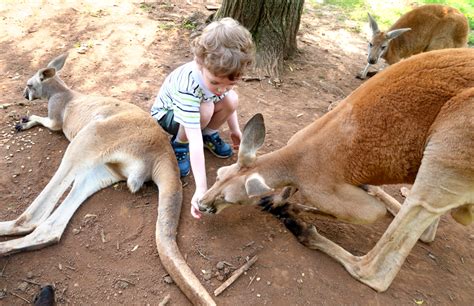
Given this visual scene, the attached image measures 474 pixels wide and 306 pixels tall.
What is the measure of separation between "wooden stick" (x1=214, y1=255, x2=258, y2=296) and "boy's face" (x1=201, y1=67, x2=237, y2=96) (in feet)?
4.22

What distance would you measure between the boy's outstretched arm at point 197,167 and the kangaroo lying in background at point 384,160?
13cm

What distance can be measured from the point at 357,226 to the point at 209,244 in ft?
4.11

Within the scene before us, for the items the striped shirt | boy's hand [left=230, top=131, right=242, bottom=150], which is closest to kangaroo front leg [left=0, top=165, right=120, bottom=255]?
the striped shirt

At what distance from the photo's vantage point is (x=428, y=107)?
262 centimetres

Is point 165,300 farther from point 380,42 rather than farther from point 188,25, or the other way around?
point 380,42

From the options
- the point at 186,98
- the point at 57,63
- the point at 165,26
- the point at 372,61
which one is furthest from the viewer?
the point at 372,61

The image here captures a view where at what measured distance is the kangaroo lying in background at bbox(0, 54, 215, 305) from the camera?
2.73m

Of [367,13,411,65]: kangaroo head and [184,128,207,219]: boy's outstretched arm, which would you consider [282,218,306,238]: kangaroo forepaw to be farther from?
[367,13,411,65]: kangaroo head

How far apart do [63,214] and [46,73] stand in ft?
6.77

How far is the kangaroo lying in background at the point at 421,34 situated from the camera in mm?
6480

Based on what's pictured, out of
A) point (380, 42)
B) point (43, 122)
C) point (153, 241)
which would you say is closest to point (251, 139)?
point (153, 241)

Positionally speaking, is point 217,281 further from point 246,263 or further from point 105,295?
point 105,295

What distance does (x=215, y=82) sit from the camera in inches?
120

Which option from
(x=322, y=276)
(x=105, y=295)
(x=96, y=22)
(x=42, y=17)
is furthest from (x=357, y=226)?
(x=42, y=17)
